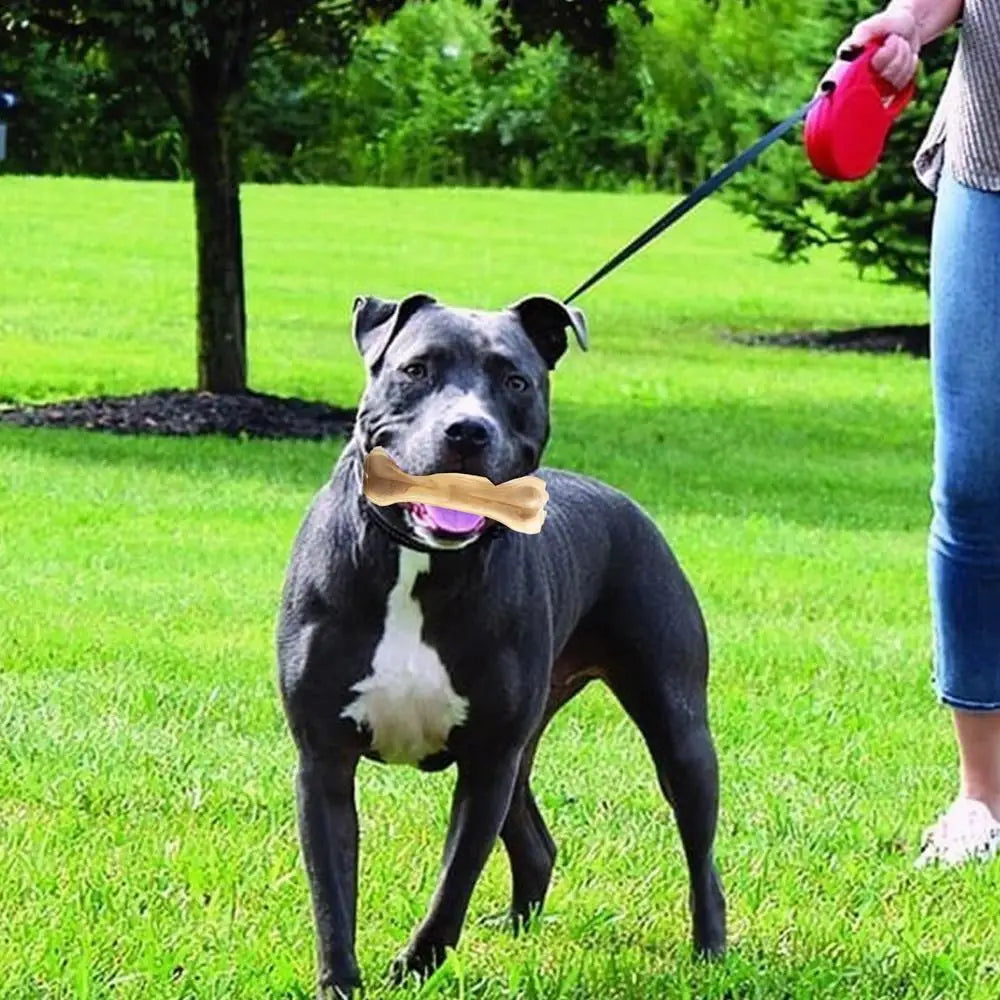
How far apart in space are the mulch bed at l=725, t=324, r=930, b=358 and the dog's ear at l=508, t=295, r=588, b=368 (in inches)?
665

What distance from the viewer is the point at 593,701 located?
22.7 ft

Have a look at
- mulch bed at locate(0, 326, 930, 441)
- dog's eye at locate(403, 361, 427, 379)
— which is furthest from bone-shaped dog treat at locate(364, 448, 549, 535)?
mulch bed at locate(0, 326, 930, 441)

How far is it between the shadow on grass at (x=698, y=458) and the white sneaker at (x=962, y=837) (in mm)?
5471

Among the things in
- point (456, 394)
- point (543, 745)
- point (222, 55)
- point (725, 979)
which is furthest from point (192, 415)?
point (456, 394)

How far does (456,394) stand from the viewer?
3.78 metres

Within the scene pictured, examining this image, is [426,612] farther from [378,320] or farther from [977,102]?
[977,102]

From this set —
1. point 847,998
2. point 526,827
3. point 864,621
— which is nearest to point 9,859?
point 526,827

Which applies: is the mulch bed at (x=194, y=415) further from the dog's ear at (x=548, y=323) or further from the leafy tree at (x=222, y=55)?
the dog's ear at (x=548, y=323)

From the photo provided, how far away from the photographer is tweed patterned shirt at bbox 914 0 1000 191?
5324 mm

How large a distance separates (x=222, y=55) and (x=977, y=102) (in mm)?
8694

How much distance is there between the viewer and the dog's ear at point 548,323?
3.99 m

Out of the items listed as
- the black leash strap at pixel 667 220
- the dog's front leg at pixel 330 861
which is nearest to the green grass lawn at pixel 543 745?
the dog's front leg at pixel 330 861

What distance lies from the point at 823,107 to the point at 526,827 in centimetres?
163

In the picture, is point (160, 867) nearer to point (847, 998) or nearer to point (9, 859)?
point (9, 859)
